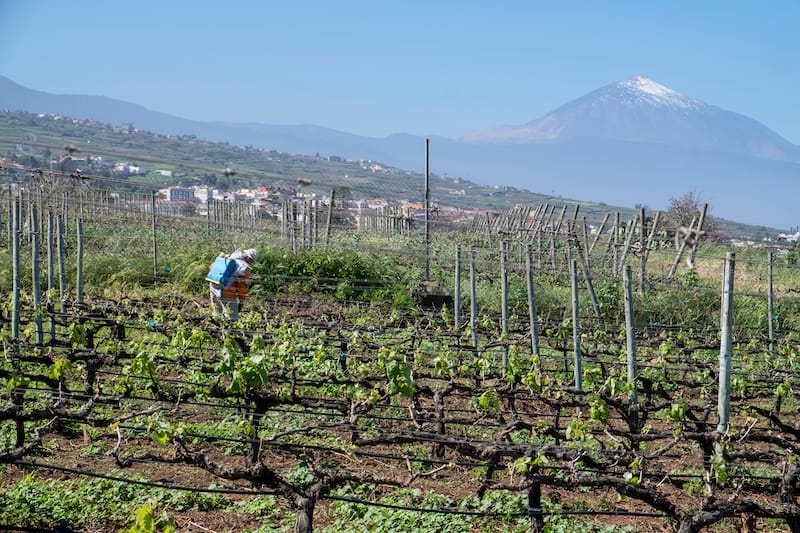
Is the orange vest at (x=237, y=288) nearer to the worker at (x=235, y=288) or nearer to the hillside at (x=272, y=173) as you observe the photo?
the worker at (x=235, y=288)

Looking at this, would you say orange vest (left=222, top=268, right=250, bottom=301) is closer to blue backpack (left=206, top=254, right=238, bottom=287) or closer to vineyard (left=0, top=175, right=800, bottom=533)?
blue backpack (left=206, top=254, right=238, bottom=287)

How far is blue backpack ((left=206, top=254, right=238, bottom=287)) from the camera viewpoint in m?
10.9

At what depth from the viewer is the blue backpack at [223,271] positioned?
35.7 ft

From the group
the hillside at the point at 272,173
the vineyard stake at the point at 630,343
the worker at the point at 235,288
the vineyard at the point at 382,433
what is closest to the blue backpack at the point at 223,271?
the worker at the point at 235,288

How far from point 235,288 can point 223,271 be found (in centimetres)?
41

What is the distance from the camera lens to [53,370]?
5.73 meters

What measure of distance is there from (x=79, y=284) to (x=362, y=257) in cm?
552

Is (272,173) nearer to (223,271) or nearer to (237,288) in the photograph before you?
(237,288)

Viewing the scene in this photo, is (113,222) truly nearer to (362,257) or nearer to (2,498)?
(362,257)

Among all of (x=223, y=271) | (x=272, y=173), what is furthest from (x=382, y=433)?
(x=272, y=173)

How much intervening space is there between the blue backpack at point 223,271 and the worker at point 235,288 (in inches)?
1.1

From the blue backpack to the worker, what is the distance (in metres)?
0.03

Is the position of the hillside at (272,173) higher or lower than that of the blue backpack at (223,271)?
higher

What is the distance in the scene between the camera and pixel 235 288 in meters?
11.2
